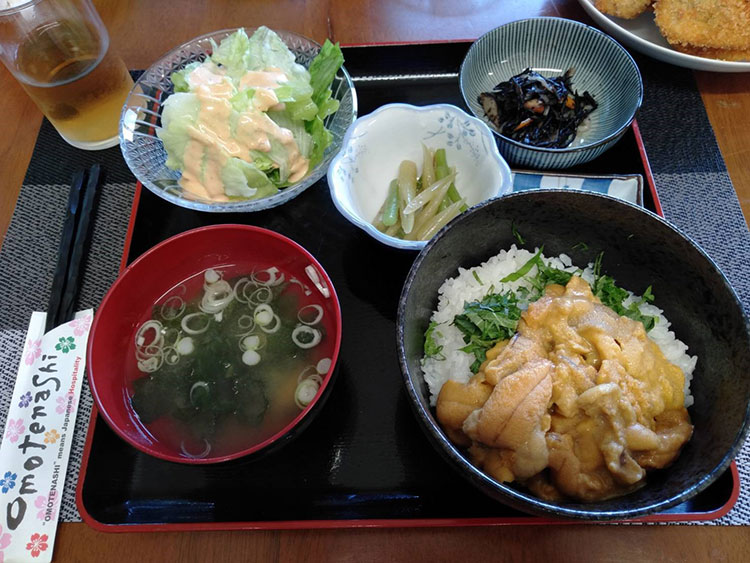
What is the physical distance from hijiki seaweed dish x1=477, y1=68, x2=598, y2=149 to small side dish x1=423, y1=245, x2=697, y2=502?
2.66 ft

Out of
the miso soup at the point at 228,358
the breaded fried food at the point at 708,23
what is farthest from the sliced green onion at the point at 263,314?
the breaded fried food at the point at 708,23

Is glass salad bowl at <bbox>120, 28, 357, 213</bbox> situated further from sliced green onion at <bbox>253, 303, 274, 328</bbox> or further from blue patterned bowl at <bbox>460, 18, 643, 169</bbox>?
blue patterned bowl at <bbox>460, 18, 643, 169</bbox>

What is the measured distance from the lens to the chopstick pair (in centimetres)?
171

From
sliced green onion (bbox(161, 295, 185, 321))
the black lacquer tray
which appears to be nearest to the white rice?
the black lacquer tray

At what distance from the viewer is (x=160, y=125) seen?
1952 millimetres

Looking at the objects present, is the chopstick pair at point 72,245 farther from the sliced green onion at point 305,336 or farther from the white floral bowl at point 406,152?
the white floral bowl at point 406,152

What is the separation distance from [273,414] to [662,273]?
3.68ft

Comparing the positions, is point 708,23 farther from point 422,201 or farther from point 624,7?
point 422,201

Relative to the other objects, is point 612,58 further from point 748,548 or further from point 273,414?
point 273,414

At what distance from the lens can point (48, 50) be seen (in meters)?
1.87

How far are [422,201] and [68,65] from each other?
1407mm

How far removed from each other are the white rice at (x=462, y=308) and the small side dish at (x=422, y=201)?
0.28 meters

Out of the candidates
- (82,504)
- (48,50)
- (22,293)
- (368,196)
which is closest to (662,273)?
(368,196)

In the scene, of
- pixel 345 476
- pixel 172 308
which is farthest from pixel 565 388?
pixel 172 308
